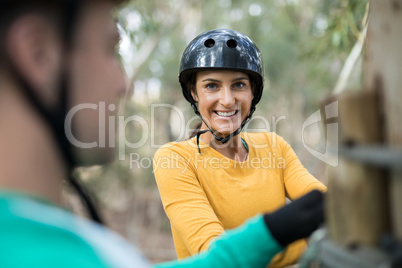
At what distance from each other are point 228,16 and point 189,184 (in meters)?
19.1

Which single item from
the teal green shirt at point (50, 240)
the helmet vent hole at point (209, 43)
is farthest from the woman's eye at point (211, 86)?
the teal green shirt at point (50, 240)

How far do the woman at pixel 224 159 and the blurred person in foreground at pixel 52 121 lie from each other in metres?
1.21

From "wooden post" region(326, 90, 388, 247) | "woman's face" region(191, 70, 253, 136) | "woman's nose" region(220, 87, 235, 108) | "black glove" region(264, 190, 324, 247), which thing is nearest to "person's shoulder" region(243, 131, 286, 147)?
"woman's face" region(191, 70, 253, 136)

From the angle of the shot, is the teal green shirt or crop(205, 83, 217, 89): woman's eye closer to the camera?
the teal green shirt

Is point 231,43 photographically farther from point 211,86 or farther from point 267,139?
point 267,139

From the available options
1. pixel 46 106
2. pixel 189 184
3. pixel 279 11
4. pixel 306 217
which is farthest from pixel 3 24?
→ pixel 279 11

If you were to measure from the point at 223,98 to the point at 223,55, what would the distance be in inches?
11.0

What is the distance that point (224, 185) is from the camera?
2584 millimetres

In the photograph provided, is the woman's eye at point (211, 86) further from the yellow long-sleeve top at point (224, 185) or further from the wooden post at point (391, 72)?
the wooden post at point (391, 72)

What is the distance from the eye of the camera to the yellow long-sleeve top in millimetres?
2295

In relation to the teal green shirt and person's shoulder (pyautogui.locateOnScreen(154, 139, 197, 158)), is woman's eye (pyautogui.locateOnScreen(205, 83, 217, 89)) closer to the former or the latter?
person's shoulder (pyautogui.locateOnScreen(154, 139, 197, 158))

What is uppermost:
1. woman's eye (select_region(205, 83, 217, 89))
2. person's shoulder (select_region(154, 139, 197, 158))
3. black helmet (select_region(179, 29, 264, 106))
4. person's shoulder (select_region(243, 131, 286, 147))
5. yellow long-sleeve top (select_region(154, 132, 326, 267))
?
black helmet (select_region(179, 29, 264, 106))

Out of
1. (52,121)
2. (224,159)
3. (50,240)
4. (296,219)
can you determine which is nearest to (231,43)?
(224,159)

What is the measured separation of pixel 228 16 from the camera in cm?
2052
